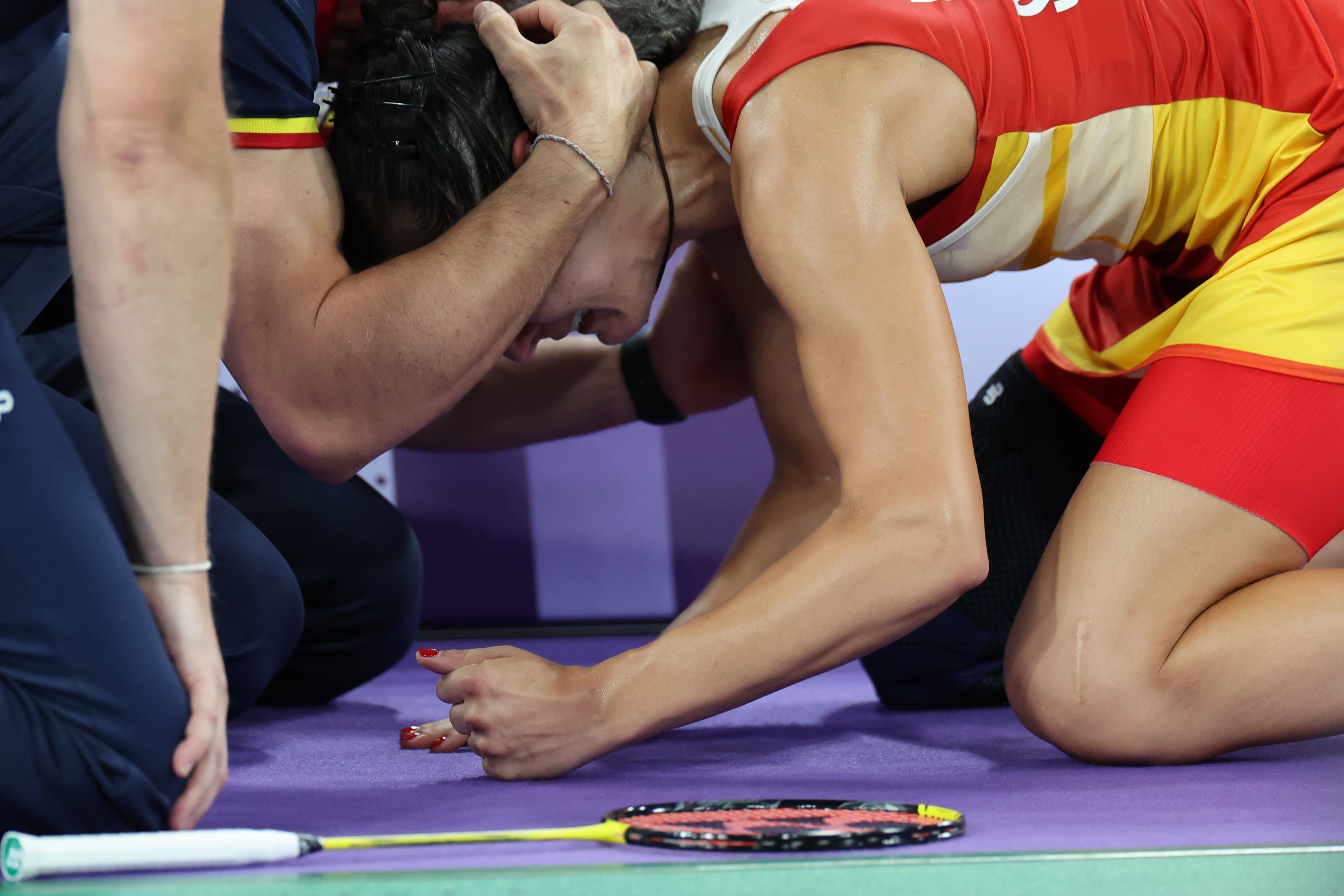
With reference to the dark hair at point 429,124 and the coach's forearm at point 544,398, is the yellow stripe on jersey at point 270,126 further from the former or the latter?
the coach's forearm at point 544,398

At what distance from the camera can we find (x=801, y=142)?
1.13 meters

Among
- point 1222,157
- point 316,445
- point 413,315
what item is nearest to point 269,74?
point 413,315

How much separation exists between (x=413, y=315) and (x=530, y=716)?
50 centimetres

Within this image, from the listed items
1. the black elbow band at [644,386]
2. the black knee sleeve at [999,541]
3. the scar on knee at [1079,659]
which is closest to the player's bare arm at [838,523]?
the scar on knee at [1079,659]

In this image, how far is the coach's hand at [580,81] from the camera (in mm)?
1356

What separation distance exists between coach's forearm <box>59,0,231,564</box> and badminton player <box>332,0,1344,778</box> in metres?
0.44

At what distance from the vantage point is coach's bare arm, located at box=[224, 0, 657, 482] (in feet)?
4.44

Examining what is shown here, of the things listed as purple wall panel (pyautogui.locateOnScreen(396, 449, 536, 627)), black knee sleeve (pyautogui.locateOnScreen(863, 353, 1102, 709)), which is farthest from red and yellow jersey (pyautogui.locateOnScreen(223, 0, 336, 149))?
purple wall panel (pyautogui.locateOnScreen(396, 449, 536, 627))

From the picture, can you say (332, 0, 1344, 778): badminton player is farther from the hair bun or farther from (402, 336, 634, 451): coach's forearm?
A: (402, 336, 634, 451): coach's forearm

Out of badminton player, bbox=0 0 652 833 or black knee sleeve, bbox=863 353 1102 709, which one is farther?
black knee sleeve, bbox=863 353 1102 709

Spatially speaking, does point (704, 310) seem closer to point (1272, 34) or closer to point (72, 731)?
point (1272, 34)

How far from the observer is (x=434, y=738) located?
1.36 meters

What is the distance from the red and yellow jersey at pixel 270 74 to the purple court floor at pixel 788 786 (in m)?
0.70

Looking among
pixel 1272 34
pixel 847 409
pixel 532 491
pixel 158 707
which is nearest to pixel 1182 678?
pixel 847 409
